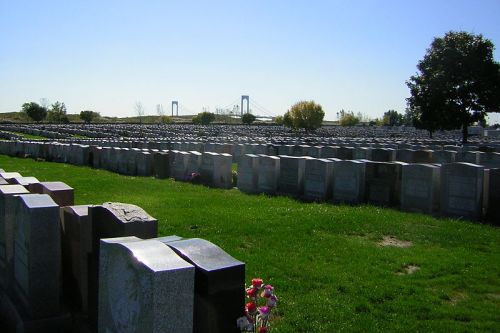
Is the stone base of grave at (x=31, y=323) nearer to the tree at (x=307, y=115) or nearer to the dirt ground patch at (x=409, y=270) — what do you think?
the dirt ground patch at (x=409, y=270)

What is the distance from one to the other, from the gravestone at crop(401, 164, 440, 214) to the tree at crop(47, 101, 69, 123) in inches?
3613

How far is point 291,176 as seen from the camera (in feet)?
44.3

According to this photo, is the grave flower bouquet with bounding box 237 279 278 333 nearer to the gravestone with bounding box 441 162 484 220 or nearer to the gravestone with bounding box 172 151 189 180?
the gravestone with bounding box 441 162 484 220

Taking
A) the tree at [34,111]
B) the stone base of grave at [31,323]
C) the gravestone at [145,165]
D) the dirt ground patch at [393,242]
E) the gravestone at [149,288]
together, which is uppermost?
the tree at [34,111]

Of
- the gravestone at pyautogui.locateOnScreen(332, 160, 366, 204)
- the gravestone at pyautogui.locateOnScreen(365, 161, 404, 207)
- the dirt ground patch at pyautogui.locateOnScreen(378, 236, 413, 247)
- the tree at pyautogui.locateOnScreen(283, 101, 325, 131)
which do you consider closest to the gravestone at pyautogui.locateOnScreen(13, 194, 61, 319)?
the dirt ground patch at pyautogui.locateOnScreen(378, 236, 413, 247)

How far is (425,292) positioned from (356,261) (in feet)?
4.34

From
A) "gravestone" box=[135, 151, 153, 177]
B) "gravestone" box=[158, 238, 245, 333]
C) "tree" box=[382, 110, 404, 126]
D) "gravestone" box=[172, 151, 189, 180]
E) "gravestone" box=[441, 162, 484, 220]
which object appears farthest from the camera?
"tree" box=[382, 110, 404, 126]

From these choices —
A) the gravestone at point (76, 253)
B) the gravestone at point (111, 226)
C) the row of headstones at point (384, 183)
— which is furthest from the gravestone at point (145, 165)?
the gravestone at point (111, 226)

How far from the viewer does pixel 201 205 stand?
11320mm

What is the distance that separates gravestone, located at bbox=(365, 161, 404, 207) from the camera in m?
11.8

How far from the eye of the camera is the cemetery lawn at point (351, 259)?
16.5ft

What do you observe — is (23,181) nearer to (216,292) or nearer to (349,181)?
(216,292)

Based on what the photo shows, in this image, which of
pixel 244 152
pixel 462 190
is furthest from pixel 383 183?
pixel 244 152

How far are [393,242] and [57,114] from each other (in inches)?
4093
